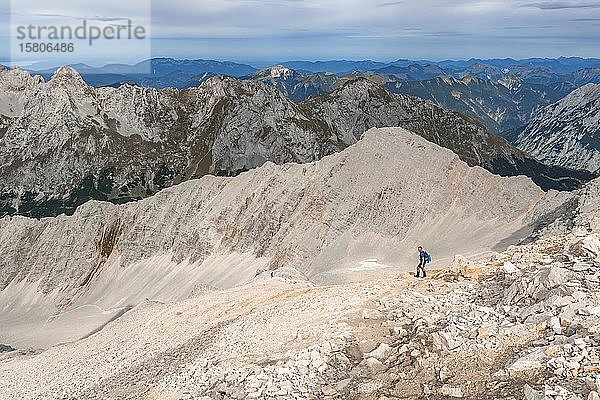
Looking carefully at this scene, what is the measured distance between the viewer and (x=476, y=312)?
19.6 meters

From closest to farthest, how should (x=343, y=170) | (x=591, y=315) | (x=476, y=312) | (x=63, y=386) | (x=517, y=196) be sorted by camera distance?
(x=591, y=315) → (x=476, y=312) → (x=63, y=386) → (x=517, y=196) → (x=343, y=170)

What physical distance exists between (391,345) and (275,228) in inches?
2611

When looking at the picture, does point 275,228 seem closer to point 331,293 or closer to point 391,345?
point 331,293

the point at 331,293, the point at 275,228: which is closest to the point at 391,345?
the point at 331,293

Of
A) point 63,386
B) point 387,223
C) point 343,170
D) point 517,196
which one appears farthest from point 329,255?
point 63,386

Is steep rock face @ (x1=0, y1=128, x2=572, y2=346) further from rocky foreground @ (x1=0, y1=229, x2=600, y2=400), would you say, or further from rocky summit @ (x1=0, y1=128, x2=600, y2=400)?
rocky foreground @ (x1=0, y1=229, x2=600, y2=400)

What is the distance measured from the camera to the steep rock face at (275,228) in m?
72.2

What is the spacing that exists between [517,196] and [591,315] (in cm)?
6081

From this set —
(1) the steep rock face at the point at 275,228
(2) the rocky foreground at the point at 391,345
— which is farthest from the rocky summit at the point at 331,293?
(1) the steep rock face at the point at 275,228

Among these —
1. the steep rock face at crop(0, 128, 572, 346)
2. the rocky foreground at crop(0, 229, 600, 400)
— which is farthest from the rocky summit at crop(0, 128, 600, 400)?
the steep rock face at crop(0, 128, 572, 346)

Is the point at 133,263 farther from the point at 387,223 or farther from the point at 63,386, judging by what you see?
the point at 63,386

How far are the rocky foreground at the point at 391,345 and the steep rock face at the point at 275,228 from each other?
93.0 ft

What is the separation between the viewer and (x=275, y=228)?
8544 cm

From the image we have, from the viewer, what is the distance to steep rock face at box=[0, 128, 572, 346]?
2842 inches
